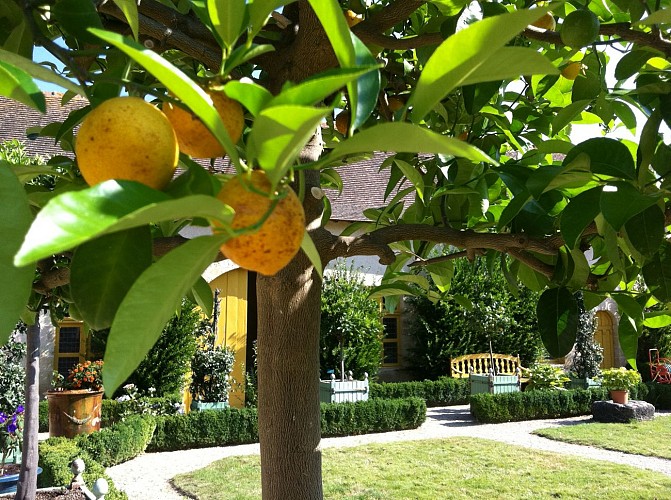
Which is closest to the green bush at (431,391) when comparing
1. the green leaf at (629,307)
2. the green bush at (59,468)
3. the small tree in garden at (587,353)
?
the small tree in garden at (587,353)

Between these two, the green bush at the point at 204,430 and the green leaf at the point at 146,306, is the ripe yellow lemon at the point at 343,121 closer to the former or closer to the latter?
the green leaf at the point at 146,306

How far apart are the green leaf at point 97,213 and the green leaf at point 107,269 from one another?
117 mm

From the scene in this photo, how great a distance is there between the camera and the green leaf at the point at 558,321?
1.15 metres

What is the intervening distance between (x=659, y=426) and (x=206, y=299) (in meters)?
10.1

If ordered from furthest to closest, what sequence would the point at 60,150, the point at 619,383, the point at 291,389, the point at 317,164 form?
the point at 619,383 → the point at 60,150 → the point at 291,389 → the point at 317,164

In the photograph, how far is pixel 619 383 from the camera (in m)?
11.0

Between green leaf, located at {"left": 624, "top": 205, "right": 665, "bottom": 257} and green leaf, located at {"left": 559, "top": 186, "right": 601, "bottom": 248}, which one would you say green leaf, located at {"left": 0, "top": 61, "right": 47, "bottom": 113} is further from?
green leaf, located at {"left": 624, "top": 205, "right": 665, "bottom": 257}

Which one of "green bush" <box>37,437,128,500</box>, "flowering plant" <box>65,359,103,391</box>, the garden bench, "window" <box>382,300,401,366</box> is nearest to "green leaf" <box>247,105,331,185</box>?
"green bush" <box>37,437,128,500</box>

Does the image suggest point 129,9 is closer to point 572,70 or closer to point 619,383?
point 572,70

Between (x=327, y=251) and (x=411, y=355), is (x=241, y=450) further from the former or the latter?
(x=327, y=251)

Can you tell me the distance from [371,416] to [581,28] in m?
8.49

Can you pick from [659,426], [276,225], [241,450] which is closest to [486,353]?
[659,426]

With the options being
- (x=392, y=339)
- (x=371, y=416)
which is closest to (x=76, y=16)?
(x=371, y=416)

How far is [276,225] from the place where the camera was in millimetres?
460
